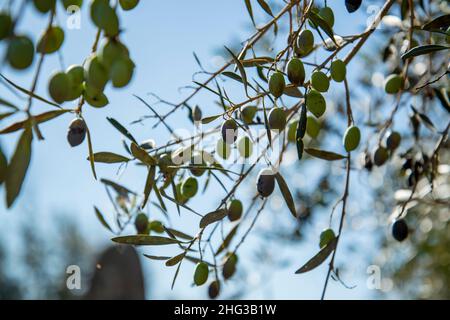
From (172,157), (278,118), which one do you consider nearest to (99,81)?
(278,118)

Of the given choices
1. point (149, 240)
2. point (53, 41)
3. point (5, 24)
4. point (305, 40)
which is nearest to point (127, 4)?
point (53, 41)

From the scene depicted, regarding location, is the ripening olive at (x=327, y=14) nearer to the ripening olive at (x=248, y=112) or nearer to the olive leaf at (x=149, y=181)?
the ripening olive at (x=248, y=112)

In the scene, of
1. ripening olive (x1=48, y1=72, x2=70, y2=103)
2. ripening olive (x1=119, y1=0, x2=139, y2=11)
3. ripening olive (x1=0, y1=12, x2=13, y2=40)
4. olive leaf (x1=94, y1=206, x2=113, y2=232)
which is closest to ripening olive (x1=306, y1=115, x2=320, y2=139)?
olive leaf (x1=94, y1=206, x2=113, y2=232)

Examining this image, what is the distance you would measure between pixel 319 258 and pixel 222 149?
1.00 feet

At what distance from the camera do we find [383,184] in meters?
3.29

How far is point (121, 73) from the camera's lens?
74 centimetres

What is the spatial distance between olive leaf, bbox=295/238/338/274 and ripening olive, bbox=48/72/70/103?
0.63 metres

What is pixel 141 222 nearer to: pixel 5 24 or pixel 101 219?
pixel 101 219

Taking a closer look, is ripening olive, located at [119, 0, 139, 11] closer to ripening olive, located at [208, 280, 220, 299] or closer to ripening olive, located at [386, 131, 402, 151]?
ripening olive, located at [208, 280, 220, 299]

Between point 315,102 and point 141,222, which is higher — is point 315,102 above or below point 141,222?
above

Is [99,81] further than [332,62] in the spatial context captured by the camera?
No

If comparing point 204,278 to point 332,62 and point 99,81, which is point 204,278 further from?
point 99,81

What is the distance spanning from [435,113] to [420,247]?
719 millimetres

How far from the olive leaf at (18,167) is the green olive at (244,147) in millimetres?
534
